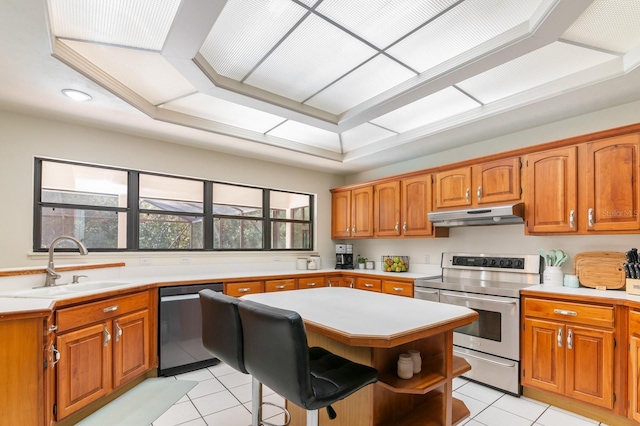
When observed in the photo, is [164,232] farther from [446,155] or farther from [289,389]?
[446,155]

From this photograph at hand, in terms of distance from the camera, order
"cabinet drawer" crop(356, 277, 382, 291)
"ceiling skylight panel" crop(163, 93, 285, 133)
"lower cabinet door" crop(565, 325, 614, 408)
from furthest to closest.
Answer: "cabinet drawer" crop(356, 277, 382, 291) < "ceiling skylight panel" crop(163, 93, 285, 133) < "lower cabinet door" crop(565, 325, 614, 408)

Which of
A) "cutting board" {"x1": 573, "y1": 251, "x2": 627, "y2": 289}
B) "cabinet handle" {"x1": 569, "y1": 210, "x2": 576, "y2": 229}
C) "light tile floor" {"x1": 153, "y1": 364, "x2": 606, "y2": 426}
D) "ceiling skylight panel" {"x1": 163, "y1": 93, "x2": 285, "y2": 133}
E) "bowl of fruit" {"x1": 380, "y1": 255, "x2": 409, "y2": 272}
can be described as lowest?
"light tile floor" {"x1": 153, "y1": 364, "x2": 606, "y2": 426}

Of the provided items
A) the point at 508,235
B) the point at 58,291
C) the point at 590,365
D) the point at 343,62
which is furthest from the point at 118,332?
the point at 508,235

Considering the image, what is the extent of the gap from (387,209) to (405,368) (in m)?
2.98

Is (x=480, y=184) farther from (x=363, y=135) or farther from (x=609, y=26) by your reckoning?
(x=609, y=26)

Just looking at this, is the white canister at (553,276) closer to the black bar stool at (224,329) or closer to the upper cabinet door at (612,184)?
the upper cabinet door at (612,184)

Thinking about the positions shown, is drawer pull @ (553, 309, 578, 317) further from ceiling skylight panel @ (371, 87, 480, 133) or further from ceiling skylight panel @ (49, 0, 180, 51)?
ceiling skylight panel @ (49, 0, 180, 51)

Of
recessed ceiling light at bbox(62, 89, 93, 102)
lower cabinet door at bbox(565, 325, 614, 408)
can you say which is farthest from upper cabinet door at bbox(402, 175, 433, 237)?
recessed ceiling light at bbox(62, 89, 93, 102)

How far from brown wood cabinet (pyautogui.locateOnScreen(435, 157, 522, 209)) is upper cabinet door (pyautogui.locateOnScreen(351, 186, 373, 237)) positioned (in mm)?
1082

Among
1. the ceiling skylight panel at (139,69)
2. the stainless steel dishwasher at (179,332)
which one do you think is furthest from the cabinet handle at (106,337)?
the ceiling skylight panel at (139,69)

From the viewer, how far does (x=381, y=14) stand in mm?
1905

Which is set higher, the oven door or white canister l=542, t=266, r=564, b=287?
white canister l=542, t=266, r=564, b=287

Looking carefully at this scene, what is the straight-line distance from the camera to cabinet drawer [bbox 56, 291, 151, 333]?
216 centimetres

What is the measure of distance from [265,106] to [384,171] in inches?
99.6
